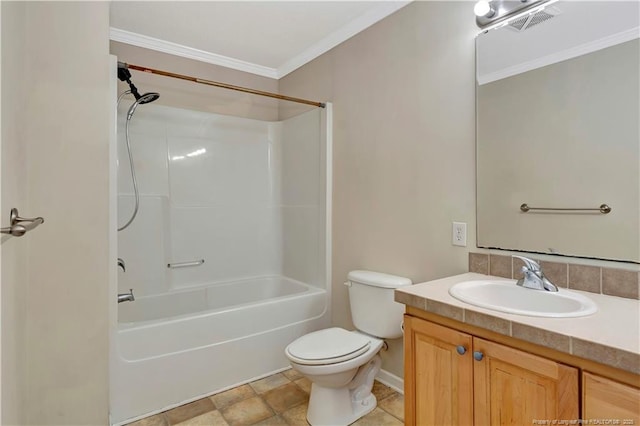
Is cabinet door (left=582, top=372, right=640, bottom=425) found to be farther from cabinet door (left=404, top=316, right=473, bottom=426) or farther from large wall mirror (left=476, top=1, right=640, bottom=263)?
large wall mirror (left=476, top=1, right=640, bottom=263)

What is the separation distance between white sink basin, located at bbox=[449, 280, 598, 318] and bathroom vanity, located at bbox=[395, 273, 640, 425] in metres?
0.04

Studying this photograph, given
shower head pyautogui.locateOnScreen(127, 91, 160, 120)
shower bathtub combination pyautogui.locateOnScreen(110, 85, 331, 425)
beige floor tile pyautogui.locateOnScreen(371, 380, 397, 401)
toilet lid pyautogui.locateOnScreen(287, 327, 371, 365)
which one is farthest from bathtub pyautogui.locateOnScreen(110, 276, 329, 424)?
shower head pyautogui.locateOnScreen(127, 91, 160, 120)

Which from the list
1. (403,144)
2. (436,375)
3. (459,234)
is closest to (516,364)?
(436,375)

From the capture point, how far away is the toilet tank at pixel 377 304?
1.98 metres

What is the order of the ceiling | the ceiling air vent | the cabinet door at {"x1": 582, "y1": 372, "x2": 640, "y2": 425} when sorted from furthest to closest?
the ceiling, the ceiling air vent, the cabinet door at {"x1": 582, "y1": 372, "x2": 640, "y2": 425}

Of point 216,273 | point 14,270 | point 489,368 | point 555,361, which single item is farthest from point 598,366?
point 216,273

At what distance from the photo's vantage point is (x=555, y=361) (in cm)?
97

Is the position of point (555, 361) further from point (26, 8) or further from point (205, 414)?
point (26, 8)

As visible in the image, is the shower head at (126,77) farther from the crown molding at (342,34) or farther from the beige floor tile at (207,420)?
the beige floor tile at (207,420)

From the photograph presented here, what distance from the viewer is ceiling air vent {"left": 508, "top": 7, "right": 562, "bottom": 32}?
1.48m

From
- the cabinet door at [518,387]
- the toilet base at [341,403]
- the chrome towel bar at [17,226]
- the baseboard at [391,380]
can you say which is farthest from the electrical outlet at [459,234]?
the chrome towel bar at [17,226]

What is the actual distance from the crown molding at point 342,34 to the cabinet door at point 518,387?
6.46 feet

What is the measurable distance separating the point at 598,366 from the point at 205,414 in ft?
6.08

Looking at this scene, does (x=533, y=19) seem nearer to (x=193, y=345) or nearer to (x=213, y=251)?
(x=193, y=345)
